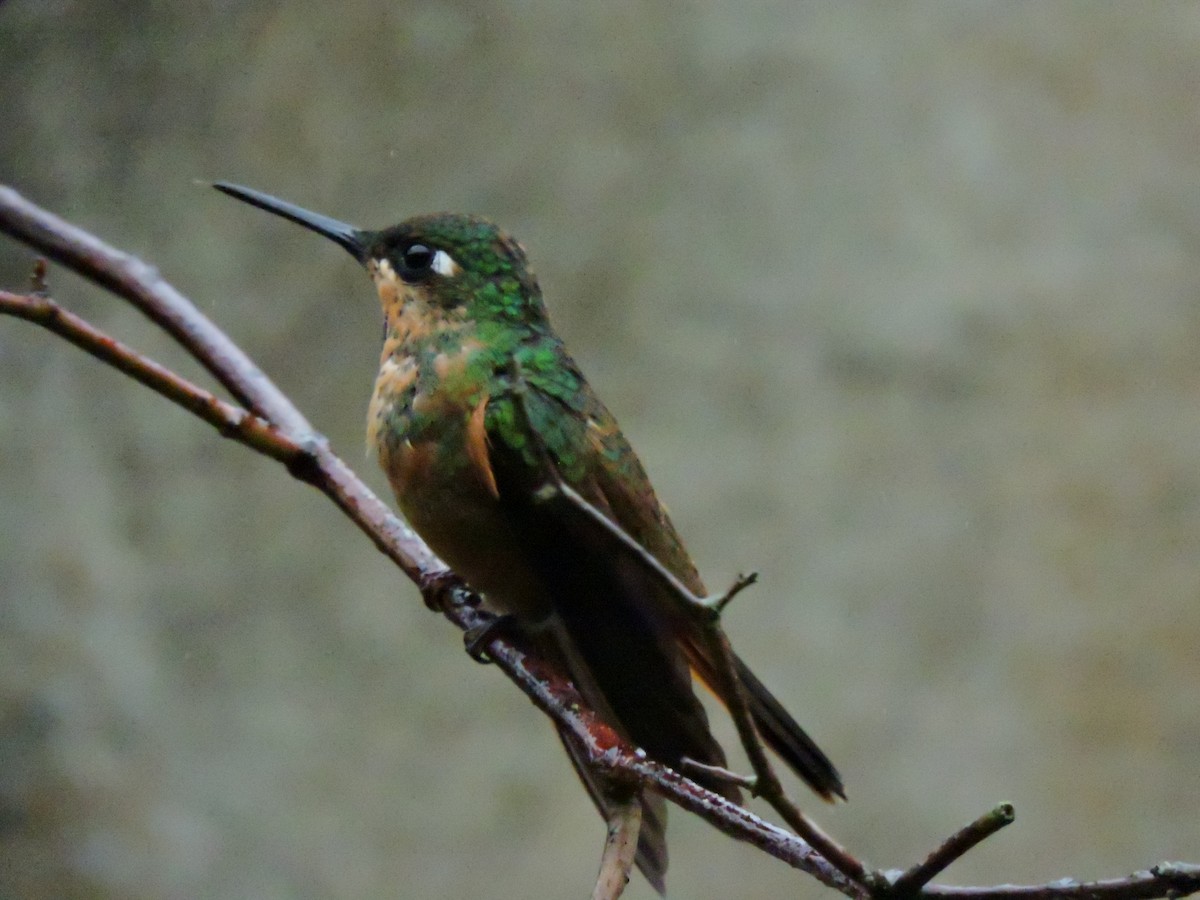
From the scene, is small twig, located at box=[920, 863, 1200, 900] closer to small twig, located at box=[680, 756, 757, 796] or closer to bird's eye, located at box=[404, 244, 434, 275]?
small twig, located at box=[680, 756, 757, 796]

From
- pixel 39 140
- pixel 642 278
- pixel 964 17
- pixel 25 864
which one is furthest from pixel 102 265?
pixel 964 17

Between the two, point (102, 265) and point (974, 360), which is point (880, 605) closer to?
point (974, 360)

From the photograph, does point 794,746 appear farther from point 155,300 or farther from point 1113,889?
point 155,300

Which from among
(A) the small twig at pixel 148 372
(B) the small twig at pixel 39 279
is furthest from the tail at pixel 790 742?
(B) the small twig at pixel 39 279

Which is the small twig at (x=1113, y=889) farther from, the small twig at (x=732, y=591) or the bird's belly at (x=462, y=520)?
the bird's belly at (x=462, y=520)

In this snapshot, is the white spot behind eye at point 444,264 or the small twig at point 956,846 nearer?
the small twig at point 956,846

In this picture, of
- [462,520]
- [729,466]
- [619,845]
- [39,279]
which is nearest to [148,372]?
[39,279]
